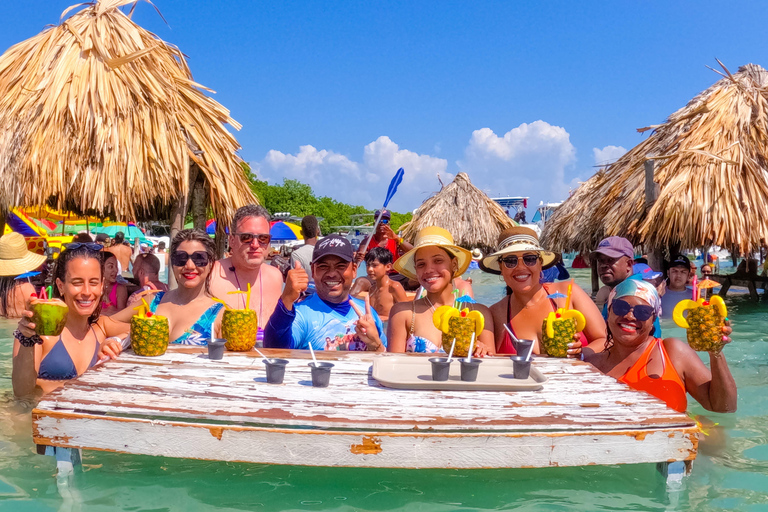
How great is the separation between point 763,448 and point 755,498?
1074 millimetres

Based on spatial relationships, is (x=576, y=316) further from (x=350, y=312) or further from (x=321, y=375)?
(x=321, y=375)

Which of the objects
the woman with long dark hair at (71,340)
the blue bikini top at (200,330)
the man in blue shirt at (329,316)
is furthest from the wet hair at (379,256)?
the woman with long dark hair at (71,340)

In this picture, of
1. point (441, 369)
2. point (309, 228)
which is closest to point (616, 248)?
point (441, 369)

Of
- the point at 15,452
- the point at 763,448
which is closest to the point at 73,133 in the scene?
the point at 15,452

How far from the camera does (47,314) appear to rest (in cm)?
279

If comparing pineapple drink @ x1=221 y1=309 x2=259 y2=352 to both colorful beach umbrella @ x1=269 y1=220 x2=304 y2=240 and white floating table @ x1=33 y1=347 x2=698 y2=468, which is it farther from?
colorful beach umbrella @ x1=269 y1=220 x2=304 y2=240

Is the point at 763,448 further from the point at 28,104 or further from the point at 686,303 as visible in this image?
the point at 28,104

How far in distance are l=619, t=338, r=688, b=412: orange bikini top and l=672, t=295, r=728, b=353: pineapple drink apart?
0.27m

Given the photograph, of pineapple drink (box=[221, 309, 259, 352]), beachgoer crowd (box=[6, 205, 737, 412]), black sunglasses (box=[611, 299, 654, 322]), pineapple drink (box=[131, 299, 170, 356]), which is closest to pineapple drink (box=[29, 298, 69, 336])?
beachgoer crowd (box=[6, 205, 737, 412])

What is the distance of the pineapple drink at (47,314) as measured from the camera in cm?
277

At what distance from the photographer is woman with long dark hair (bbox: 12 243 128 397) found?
3131 millimetres

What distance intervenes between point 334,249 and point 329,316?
1.49 ft

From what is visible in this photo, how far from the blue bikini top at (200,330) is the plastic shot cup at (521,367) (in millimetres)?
1827

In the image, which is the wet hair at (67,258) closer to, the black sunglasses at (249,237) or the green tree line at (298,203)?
the black sunglasses at (249,237)
